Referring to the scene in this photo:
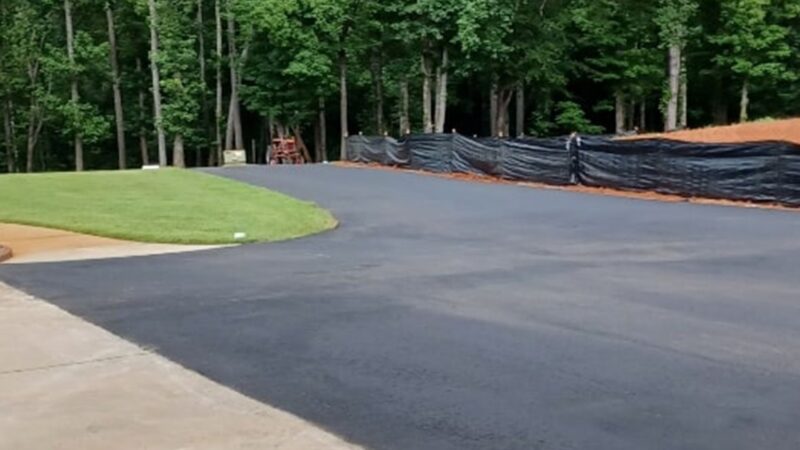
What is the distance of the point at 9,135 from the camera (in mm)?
47469

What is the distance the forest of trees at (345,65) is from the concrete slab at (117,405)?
1341 inches

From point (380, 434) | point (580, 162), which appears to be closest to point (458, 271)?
point (380, 434)

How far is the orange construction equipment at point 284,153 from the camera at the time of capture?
41.3m

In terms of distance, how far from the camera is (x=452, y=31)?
40.4 m

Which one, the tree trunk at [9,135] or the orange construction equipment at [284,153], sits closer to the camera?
the orange construction equipment at [284,153]

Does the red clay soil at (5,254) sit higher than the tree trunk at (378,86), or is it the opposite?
the tree trunk at (378,86)

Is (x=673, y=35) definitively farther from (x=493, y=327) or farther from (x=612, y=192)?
(x=493, y=327)

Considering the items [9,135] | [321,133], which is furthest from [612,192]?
[9,135]

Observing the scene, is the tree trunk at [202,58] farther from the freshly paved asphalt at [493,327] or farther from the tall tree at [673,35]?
the freshly paved asphalt at [493,327]

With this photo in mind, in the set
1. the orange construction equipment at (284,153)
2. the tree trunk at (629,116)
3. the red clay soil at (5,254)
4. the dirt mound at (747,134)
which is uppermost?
the tree trunk at (629,116)

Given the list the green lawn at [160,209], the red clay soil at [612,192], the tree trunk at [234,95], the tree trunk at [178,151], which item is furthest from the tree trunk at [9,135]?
the red clay soil at [612,192]

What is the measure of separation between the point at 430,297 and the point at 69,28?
140ft

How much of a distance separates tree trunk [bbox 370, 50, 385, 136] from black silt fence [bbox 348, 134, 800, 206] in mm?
17120

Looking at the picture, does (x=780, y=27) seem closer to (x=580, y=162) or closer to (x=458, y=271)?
(x=580, y=162)
